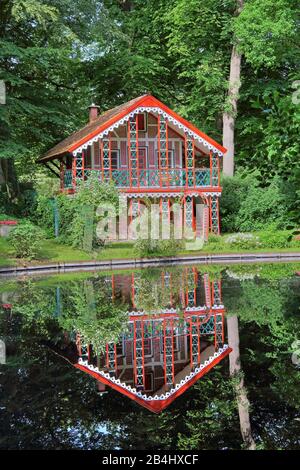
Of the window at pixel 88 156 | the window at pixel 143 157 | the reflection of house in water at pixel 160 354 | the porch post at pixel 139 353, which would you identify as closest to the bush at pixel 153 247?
the window at pixel 143 157

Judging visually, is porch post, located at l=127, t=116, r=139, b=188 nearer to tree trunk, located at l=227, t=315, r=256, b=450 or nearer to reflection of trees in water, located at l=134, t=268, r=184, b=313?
reflection of trees in water, located at l=134, t=268, r=184, b=313

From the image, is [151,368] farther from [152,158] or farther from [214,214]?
[152,158]

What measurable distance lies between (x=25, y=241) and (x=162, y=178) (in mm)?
9378

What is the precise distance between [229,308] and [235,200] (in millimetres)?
18547

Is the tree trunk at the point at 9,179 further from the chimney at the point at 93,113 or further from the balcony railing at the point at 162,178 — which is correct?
the chimney at the point at 93,113

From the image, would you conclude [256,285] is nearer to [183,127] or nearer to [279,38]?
[183,127]

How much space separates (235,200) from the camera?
3080cm

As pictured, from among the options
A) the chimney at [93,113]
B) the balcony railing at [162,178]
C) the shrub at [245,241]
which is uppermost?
the chimney at [93,113]

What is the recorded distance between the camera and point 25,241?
859 inches

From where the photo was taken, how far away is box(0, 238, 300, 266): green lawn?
22125 mm

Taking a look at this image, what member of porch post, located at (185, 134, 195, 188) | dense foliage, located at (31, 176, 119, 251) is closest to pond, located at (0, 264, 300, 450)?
dense foliage, located at (31, 176, 119, 251)

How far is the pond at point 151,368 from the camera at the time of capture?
612 centimetres

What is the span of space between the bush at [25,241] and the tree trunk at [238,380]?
38.9ft

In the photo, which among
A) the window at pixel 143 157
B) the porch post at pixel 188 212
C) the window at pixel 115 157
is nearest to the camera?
the porch post at pixel 188 212
